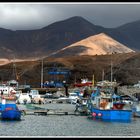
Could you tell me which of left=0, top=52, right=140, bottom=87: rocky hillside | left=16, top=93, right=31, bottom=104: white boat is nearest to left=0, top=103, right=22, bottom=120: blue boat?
left=16, top=93, right=31, bottom=104: white boat

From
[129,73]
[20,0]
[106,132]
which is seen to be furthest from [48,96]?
[20,0]

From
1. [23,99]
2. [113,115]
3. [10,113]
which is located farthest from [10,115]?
[23,99]

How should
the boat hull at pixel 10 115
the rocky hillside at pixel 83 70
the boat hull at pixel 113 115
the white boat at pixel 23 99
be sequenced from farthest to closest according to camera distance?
the rocky hillside at pixel 83 70
the white boat at pixel 23 99
the boat hull at pixel 10 115
the boat hull at pixel 113 115

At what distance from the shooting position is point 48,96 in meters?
108

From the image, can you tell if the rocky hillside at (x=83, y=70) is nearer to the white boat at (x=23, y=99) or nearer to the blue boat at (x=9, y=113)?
the white boat at (x=23, y=99)

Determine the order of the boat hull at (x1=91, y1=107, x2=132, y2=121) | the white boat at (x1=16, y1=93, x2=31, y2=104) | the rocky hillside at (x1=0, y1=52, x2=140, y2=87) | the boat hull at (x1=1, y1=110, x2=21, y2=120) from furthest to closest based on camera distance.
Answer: the rocky hillside at (x1=0, y1=52, x2=140, y2=87)
the white boat at (x1=16, y1=93, x2=31, y2=104)
the boat hull at (x1=1, y1=110, x2=21, y2=120)
the boat hull at (x1=91, y1=107, x2=132, y2=121)

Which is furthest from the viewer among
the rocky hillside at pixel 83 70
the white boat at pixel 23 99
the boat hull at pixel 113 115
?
the rocky hillside at pixel 83 70

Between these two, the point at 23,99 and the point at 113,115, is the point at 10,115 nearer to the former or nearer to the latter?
the point at 113,115

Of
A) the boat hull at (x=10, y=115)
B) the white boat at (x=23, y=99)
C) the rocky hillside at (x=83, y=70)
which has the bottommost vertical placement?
the boat hull at (x=10, y=115)

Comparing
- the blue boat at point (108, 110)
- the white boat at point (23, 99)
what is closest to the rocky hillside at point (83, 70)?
the white boat at point (23, 99)

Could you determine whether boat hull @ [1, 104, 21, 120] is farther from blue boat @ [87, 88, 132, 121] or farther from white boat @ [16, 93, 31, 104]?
white boat @ [16, 93, 31, 104]

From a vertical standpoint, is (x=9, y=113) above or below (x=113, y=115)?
above

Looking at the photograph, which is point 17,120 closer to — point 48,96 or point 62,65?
point 48,96

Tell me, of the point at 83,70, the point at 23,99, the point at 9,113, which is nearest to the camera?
the point at 9,113
